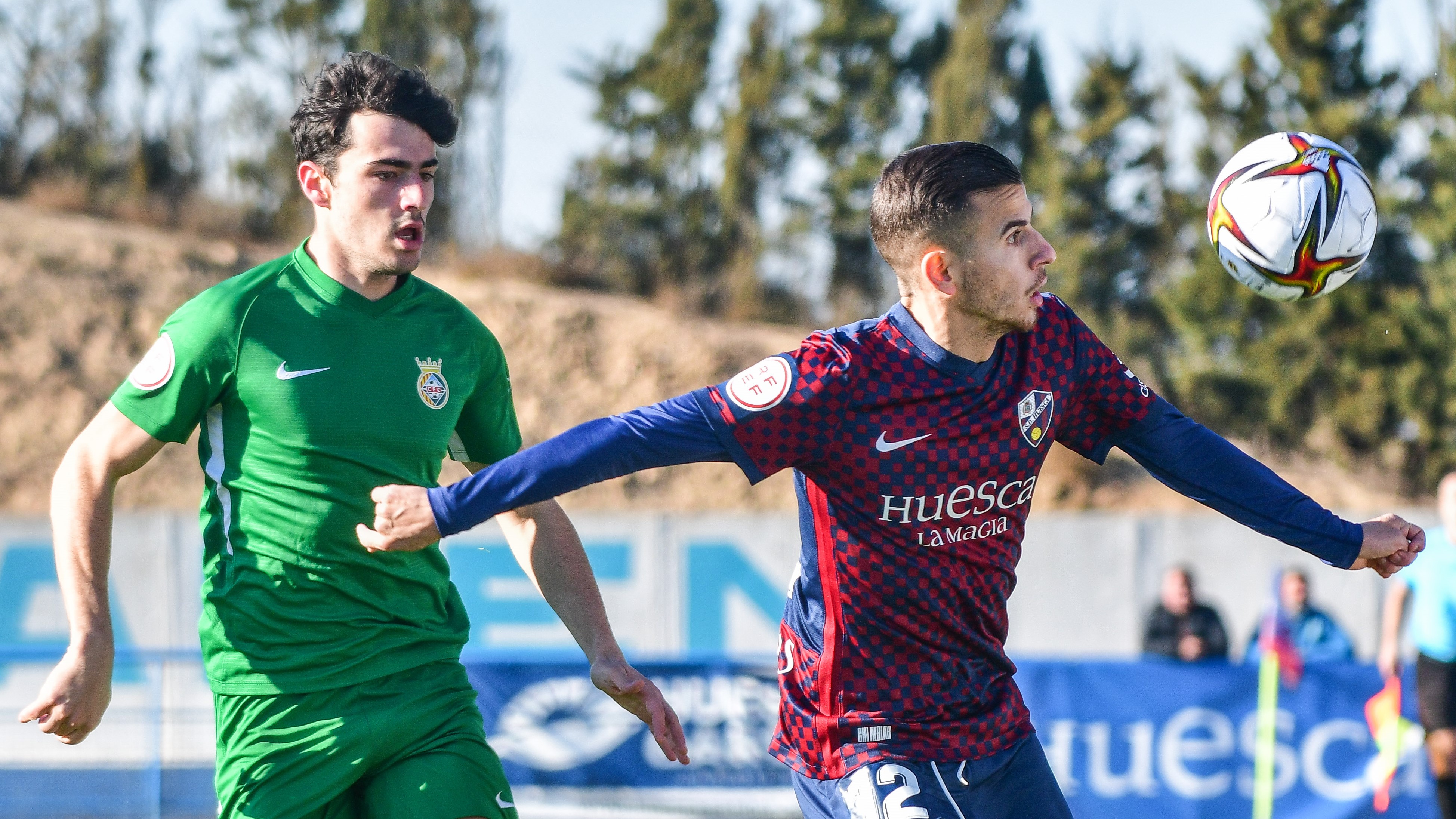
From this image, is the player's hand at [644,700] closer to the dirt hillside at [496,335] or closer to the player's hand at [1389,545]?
the player's hand at [1389,545]

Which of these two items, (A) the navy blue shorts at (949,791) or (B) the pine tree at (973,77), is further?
(B) the pine tree at (973,77)

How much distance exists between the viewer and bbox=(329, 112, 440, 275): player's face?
343cm

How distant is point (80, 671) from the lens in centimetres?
312

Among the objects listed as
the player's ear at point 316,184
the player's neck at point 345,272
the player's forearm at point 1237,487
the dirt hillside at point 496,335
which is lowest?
the player's forearm at point 1237,487

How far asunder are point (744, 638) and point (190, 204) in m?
15.7

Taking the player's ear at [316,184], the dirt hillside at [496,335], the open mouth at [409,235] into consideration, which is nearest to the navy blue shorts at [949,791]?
the open mouth at [409,235]

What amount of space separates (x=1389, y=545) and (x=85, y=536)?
3.08 m

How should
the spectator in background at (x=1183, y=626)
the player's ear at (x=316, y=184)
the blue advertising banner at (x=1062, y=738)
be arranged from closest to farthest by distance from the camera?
1. the player's ear at (x=316, y=184)
2. the blue advertising banner at (x=1062, y=738)
3. the spectator in background at (x=1183, y=626)

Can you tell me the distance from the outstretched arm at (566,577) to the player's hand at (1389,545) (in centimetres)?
170

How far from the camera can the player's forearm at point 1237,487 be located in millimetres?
3375

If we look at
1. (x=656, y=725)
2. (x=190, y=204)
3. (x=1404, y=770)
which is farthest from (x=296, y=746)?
(x=190, y=204)

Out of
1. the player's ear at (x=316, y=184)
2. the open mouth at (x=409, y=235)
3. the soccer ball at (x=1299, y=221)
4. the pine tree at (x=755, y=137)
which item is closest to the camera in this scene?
the open mouth at (x=409, y=235)

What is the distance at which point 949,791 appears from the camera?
3176 mm

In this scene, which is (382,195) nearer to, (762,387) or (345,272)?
(345,272)
